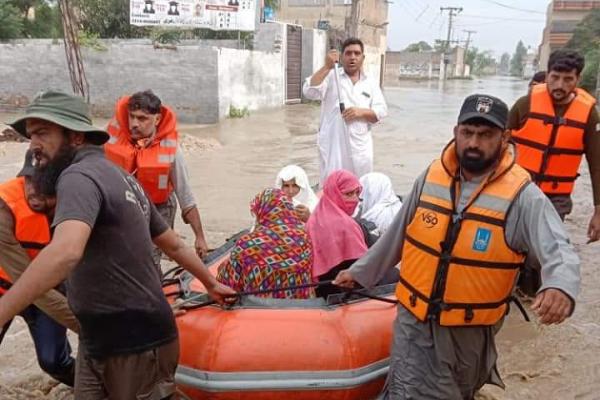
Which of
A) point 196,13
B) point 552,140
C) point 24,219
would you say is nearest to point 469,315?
point 24,219

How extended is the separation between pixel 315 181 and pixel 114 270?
6.35 meters

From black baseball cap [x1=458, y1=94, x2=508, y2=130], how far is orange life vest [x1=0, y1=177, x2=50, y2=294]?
160 centimetres

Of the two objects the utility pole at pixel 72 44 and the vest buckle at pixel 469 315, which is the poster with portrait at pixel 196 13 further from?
the vest buckle at pixel 469 315

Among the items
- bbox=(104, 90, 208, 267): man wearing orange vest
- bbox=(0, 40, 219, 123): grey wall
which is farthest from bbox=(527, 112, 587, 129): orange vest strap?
bbox=(0, 40, 219, 123): grey wall

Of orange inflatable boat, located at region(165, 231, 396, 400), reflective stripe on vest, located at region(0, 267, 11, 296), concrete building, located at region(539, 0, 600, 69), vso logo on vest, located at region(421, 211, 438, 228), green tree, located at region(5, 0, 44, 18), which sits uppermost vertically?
concrete building, located at region(539, 0, 600, 69)

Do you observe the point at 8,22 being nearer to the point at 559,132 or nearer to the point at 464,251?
the point at 559,132

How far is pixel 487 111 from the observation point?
6.78 ft

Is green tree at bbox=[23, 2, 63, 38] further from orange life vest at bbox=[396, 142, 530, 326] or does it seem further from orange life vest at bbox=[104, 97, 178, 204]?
orange life vest at bbox=[396, 142, 530, 326]

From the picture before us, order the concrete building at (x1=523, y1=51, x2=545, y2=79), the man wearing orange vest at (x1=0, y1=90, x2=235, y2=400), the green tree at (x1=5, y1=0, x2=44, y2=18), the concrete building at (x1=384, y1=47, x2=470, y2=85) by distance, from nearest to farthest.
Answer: the man wearing orange vest at (x1=0, y1=90, x2=235, y2=400) < the green tree at (x1=5, y1=0, x2=44, y2=18) < the concrete building at (x1=384, y1=47, x2=470, y2=85) < the concrete building at (x1=523, y1=51, x2=545, y2=79)

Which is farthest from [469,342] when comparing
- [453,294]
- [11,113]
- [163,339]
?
[11,113]

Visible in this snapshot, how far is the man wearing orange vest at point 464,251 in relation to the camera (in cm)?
203

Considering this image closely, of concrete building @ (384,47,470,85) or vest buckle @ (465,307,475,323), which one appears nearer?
vest buckle @ (465,307,475,323)

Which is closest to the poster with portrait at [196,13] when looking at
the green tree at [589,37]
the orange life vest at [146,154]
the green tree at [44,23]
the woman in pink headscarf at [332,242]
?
the green tree at [44,23]

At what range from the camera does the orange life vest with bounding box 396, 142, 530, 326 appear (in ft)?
6.72
